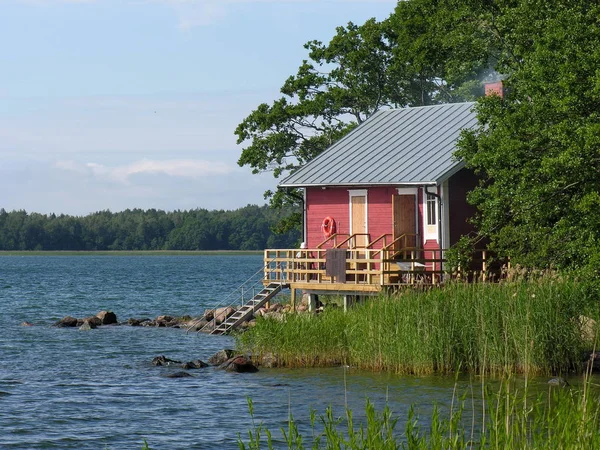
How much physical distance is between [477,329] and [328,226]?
541 inches

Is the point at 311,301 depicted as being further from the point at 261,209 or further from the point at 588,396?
the point at 261,209

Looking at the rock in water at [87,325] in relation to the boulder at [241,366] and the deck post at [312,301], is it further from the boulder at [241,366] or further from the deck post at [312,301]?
the boulder at [241,366]

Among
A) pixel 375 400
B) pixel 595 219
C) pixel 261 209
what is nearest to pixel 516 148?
pixel 595 219

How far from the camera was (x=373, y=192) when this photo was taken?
105ft

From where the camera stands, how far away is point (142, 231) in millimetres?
184875

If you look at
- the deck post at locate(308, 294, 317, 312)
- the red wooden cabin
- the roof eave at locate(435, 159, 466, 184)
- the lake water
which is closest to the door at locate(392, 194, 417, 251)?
the red wooden cabin

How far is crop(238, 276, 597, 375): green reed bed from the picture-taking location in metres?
19.9

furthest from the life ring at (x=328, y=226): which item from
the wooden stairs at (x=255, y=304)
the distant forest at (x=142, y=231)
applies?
the distant forest at (x=142, y=231)

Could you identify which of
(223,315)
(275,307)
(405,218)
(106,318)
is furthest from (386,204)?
(106,318)

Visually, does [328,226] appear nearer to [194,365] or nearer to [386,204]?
[386,204]

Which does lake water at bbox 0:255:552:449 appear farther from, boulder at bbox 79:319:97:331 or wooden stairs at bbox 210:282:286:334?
boulder at bbox 79:319:97:331

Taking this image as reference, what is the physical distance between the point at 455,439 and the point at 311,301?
23363 millimetres

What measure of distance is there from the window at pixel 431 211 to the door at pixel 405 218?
1.63ft

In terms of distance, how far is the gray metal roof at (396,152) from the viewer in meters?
30.9
